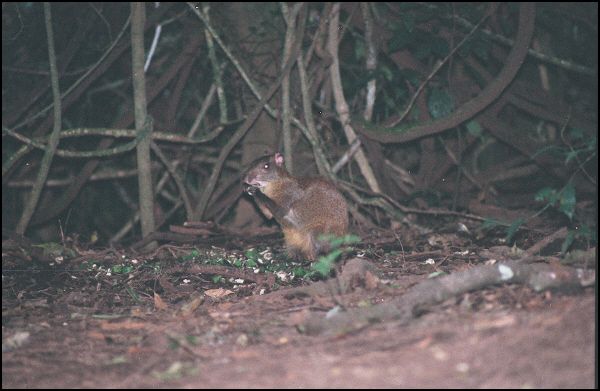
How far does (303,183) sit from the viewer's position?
212 inches

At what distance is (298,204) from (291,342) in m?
2.44

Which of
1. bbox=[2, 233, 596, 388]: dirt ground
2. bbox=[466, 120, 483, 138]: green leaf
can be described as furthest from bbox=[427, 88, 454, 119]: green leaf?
bbox=[2, 233, 596, 388]: dirt ground

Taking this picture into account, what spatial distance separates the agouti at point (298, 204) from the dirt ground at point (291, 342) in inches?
41.3

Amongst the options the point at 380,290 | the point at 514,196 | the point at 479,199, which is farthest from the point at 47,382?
the point at 514,196

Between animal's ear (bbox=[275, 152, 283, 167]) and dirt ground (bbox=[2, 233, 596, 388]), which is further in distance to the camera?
animal's ear (bbox=[275, 152, 283, 167])

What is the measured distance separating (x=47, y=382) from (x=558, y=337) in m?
1.95

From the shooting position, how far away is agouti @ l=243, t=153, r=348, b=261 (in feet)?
16.8

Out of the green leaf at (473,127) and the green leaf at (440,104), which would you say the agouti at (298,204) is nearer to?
the green leaf at (440,104)

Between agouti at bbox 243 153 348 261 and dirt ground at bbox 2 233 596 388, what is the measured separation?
1049 millimetres

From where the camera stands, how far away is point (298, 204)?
5.30 metres

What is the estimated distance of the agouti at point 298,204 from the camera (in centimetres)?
513

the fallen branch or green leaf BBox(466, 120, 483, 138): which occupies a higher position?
green leaf BBox(466, 120, 483, 138)

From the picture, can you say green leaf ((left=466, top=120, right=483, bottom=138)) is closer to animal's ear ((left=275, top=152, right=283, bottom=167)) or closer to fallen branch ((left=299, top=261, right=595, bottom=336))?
animal's ear ((left=275, top=152, right=283, bottom=167))

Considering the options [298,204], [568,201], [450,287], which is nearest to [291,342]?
[450,287]
